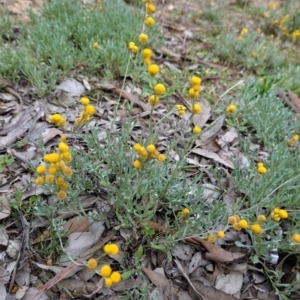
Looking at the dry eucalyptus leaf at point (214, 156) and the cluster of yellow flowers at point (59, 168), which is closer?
the cluster of yellow flowers at point (59, 168)

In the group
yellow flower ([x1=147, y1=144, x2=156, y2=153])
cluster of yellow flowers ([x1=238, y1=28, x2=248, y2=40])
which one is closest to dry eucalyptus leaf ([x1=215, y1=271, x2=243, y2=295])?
yellow flower ([x1=147, y1=144, x2=156, y2=153])

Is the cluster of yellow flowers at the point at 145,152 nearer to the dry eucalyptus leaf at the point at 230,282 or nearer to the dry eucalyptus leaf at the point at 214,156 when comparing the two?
the dry eucalyptus leaf at the point at 230,282

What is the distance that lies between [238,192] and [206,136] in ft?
1.91

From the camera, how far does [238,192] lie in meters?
2.11

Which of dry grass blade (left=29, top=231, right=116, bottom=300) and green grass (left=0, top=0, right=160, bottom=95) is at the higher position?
green grass (left=0, top=0, right=160, bottom=95)

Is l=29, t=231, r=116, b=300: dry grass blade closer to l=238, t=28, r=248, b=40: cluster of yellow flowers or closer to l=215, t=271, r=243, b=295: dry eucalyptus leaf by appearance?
l=215, t=271, r=243, b=295: dry eucalyptus leaf

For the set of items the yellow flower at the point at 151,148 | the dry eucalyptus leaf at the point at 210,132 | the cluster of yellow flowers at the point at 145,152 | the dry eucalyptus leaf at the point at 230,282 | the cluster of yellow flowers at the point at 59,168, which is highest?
the yellow flower at the point at 151,148

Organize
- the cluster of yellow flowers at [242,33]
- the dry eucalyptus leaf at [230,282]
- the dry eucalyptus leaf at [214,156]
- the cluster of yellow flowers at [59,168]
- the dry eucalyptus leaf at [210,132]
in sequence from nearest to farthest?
the cluster of yellow flowers at [59,168], the dry eucalyptus leaf at [230,282], the dry eucalyptus leaf at [214,156], the dry eucalyptus leaf at [210,132], the cluster of yellow flowers at [242,33]

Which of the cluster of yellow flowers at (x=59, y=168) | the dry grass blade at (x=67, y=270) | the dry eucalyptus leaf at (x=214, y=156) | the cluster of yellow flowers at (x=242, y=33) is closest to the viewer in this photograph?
the cluster of yellow flowers at (x=59, y=168)

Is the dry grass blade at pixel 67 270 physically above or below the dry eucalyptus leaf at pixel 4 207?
below

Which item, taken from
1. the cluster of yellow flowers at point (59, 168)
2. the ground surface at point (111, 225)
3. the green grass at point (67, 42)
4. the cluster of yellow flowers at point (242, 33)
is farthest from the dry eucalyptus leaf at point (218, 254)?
the cluster of yellow flowers at point (242, 33)

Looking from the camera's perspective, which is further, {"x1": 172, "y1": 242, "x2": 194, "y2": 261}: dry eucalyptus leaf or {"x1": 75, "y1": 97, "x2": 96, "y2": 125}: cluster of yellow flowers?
{"x1": 172, "y1": 242, "x2": 194, "y2": 261}: dry eucalyptus leaf

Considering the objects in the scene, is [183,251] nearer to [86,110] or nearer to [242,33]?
[86,110]

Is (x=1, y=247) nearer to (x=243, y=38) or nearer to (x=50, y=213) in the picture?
(x=50, y=213)
